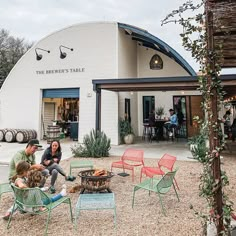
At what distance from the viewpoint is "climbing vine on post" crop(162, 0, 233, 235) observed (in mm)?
1993

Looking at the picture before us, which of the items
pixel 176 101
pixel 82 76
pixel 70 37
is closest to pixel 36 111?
pixel 82 76

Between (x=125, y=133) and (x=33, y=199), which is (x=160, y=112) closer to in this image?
(x=125, y=133)

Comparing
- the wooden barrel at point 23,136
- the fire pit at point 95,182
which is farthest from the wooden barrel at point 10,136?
the fire pit at point 95,182

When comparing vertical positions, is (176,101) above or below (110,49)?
below

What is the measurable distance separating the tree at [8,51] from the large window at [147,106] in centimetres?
1751

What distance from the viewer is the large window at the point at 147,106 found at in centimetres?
1404

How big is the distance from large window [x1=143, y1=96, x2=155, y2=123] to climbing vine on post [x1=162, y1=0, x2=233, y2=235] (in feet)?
39.2

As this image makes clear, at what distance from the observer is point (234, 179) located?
539 cm

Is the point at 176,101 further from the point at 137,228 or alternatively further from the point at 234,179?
the point at 137,228

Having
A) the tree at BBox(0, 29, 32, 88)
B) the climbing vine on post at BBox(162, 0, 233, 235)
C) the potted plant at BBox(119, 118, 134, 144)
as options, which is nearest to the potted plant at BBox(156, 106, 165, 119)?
the potted plant at BBox(119, 118, 134, 144)

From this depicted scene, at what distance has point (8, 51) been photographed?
86.2ft

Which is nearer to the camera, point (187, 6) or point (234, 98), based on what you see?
point (187, 6)

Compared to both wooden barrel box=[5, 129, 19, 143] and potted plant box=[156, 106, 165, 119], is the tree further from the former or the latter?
potted plant box=[156, 106, 165, 119]

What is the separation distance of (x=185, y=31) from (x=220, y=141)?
1070 mm
